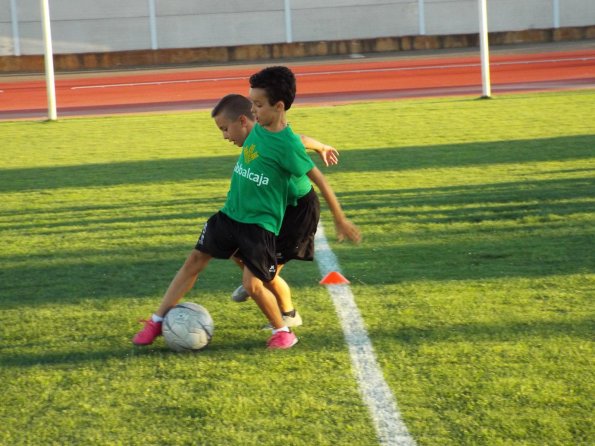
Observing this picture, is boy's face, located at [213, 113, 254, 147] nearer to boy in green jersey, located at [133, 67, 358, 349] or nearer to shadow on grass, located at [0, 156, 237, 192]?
boy in green jersey, located at [133, 67, 358, 349]

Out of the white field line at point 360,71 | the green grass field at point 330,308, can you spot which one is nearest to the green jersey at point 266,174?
the green grass field at point 330,308

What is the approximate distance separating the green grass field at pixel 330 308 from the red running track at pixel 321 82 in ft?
30.1

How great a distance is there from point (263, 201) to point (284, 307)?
66 centimetres

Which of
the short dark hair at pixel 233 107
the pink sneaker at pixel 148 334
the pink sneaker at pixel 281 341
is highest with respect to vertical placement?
the short dark hair at pixel 233 107

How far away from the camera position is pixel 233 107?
559cm

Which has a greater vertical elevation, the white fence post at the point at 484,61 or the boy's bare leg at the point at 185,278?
the white fence post at the point at 484,61

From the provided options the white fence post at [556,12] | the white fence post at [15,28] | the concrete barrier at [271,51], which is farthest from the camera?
the white fence post at [556,12]

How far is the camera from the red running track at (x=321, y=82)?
22.0m

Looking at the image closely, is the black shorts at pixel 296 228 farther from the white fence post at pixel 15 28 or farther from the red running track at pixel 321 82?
the white fence post at pixel 15 28

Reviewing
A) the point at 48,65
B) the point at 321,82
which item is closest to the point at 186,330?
the point at 48,65

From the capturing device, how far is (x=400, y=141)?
1415 centimetres

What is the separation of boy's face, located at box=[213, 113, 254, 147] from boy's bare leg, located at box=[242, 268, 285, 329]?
2.31 feet

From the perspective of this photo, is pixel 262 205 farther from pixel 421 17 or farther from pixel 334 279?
pixel 421 17

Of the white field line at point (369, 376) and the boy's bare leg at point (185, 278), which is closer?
the white field line at point (369, 376)
